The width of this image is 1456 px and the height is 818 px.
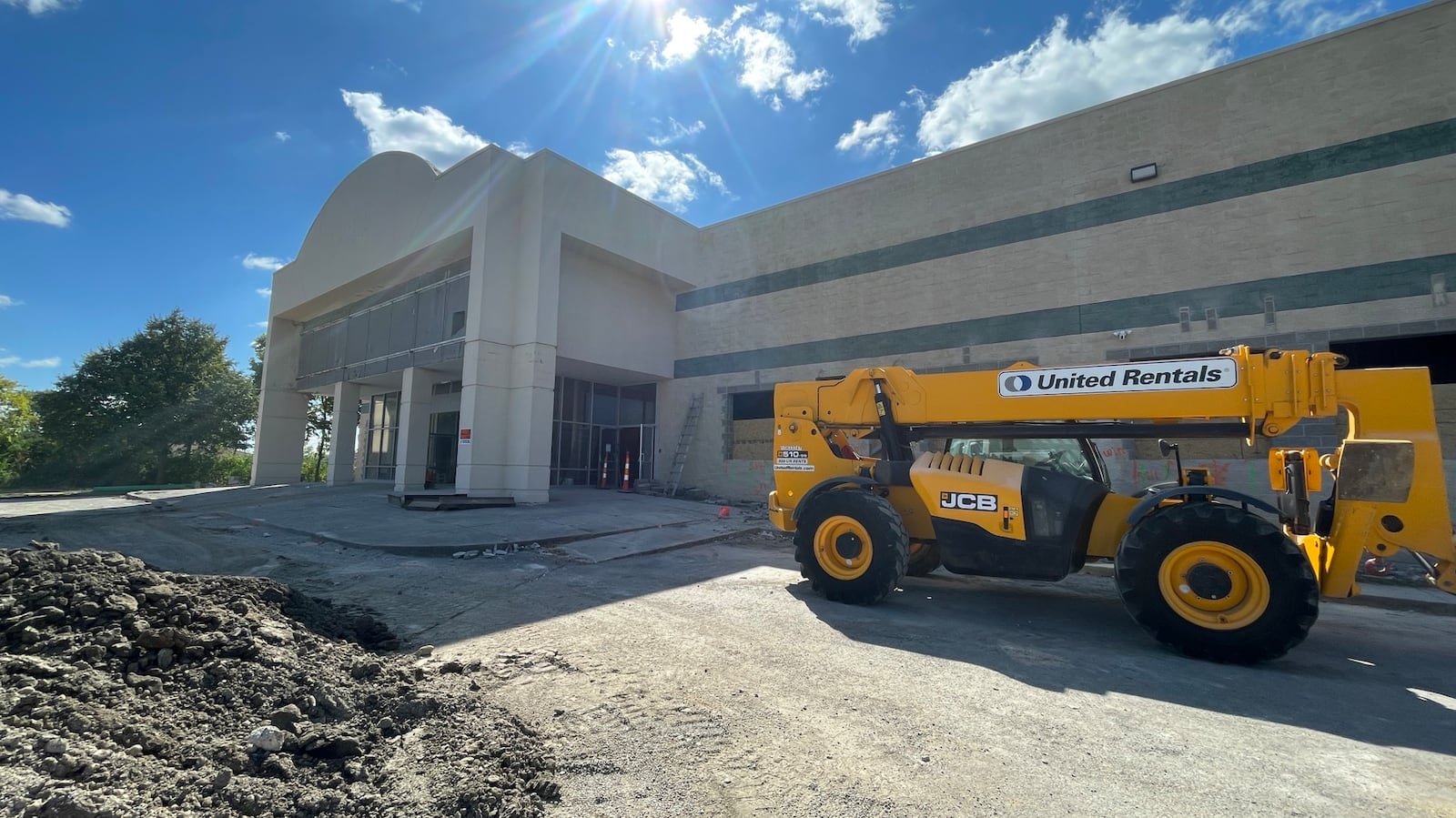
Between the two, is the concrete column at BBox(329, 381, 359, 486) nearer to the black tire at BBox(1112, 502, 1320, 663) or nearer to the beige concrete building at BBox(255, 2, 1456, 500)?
the beige concrete building at BBox(255, 2, 1456, 500)

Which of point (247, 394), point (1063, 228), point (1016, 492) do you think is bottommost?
point (1016, 492)

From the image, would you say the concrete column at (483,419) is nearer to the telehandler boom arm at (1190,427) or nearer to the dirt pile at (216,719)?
the telehandler boom arm at (1190,427)

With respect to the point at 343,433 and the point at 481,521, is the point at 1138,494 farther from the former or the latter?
the point at 343,433

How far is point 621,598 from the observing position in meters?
6.53

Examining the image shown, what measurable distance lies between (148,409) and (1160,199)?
46.5 m

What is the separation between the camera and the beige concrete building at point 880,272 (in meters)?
11.4

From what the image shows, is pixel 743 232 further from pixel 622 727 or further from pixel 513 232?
pixel 622 727

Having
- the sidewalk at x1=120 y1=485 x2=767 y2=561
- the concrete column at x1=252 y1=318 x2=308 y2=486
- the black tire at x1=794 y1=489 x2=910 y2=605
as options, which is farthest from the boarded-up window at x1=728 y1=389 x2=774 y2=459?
the concrete column at x1=252 y1=318 x2=308 y2=486

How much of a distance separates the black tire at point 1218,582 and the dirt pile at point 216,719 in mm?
5056

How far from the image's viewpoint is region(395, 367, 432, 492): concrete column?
17.4 metres

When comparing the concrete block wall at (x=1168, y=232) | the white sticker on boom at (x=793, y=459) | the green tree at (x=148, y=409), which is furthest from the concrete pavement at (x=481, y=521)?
the green tree at (x=148, y=409)

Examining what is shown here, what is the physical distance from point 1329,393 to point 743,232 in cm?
1704

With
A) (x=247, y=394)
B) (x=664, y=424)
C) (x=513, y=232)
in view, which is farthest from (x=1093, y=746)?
(x=247, y=394)

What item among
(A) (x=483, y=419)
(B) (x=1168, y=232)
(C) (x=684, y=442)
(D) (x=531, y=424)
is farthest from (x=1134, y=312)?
(A) (x=483, y=419)
